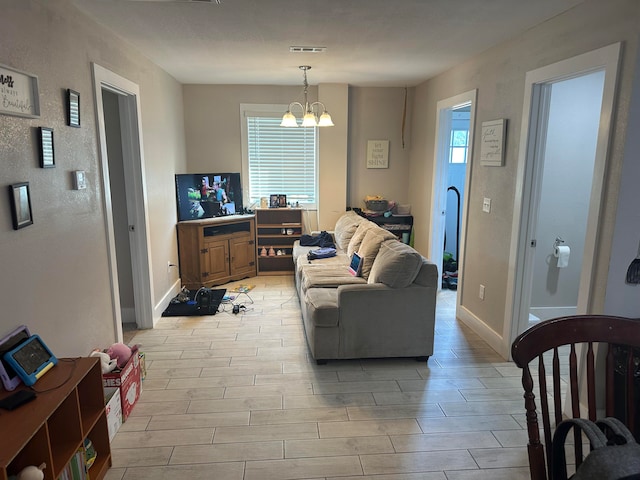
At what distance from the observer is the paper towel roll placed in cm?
385

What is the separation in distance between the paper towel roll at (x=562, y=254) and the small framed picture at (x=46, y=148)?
4013 mm

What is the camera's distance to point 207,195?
17.3 ft

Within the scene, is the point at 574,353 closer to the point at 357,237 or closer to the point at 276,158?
the point at 357,237

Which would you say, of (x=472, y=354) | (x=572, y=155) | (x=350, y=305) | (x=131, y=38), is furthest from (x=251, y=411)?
(x=572, y=155)

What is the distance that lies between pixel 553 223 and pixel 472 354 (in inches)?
60.1

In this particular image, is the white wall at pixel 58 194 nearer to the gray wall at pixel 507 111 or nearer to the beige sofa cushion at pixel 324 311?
the beige sofa cushion at pixel 324 311

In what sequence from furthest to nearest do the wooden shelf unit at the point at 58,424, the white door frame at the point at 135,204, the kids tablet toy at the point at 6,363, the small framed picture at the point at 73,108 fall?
1. the white door frame at the point at 135,204
2. the small framed picture at the point at 73,108
3. the kids tablet toy at the point at 6,363
4. the wooden shelf unit at the point at 58,424

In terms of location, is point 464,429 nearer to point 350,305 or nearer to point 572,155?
point 350,305

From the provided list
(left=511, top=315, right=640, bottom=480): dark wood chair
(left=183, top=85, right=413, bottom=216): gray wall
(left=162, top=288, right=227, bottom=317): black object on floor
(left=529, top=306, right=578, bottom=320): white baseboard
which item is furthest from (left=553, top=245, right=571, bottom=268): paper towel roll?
(left=162, top=288, right=227, bottom=317): black object on floor

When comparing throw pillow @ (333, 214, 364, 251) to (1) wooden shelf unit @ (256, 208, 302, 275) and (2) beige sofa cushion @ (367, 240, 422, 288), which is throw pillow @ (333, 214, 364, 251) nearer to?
(1) wooden shelf unit @ (256, 208, 302, 275)

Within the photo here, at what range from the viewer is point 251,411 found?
260cm

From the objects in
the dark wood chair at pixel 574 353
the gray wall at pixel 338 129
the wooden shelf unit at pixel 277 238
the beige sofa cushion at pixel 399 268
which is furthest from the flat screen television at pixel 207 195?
the dark wood chair at pixel 574 353

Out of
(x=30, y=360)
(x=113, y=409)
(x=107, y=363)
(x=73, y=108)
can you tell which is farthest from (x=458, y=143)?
(x=30, y=360)

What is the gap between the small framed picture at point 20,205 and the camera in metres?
1.88
